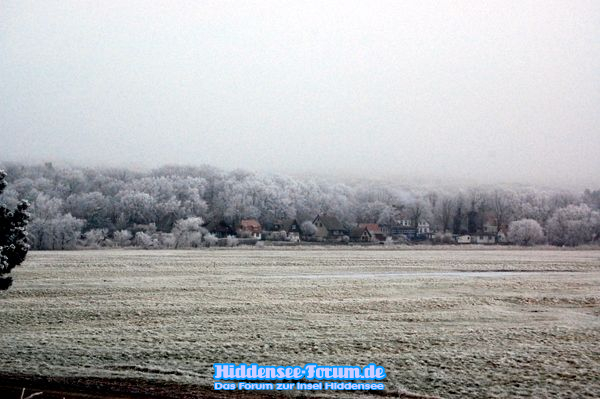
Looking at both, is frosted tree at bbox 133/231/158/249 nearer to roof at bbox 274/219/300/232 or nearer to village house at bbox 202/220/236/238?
village house at bbox 202/220/236/238

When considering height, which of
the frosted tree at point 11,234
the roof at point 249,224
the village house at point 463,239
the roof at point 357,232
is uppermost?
the frosted tree at point 11,234

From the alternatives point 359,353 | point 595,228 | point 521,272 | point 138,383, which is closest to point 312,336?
point 359,353

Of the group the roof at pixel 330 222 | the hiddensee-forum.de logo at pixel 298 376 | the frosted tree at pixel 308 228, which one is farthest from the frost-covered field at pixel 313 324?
the roof at pixel 330 222

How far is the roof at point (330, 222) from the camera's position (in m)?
68.2

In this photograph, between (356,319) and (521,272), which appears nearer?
(356,319)

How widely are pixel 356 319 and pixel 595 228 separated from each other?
205ft

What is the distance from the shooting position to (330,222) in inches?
2753

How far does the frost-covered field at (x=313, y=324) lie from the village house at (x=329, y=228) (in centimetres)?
2858

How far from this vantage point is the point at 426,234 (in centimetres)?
7269

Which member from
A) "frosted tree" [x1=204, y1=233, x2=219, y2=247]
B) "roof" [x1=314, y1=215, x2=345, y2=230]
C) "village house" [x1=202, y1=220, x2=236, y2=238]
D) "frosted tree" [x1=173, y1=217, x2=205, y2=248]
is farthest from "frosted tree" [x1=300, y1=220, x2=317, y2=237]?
"frosted tree" [x1=173, y1=217, x2=205, y2=248]

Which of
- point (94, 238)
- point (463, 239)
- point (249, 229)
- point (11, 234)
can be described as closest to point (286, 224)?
point (249, 229)

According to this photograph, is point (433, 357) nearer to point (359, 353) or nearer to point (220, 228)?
point (359, 353)

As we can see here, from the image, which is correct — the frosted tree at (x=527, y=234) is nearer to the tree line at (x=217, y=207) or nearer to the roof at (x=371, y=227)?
the tree line at (x=217, y=207)

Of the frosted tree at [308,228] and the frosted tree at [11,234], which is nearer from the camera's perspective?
the frosted tree at [11,234]
